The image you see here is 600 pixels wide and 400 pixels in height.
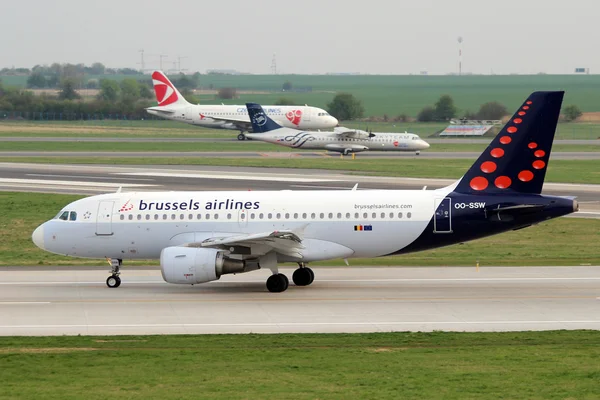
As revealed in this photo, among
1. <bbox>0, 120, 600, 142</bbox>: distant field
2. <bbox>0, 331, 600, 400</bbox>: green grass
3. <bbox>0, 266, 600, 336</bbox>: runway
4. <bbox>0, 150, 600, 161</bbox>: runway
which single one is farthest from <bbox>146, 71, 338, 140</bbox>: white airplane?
<bbox>0, 331, 600, 400</bbox>: green grass

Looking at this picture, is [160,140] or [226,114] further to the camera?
[226,114]

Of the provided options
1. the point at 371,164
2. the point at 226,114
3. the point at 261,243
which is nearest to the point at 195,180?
the point at 371,164

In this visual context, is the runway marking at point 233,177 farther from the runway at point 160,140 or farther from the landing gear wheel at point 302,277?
the runway at point 160,140

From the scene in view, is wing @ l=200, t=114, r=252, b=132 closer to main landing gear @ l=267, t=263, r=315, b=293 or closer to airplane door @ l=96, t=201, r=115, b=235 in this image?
main landing gear @ l=267, t=263, r=315, b=293

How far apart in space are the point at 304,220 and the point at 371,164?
51835mm

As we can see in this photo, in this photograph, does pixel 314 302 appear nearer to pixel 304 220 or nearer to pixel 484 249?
pixel 304 220

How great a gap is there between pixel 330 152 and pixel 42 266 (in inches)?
2543

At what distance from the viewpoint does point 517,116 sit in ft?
109

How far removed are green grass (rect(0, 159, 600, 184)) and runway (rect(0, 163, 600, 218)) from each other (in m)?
3.17

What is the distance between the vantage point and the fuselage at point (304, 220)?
32.9 m

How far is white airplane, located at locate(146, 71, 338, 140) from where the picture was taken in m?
123

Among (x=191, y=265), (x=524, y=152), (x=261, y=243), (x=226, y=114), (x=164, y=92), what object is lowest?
(x=191, y=265)

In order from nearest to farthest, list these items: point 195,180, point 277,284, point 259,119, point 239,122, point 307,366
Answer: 1. point 307,366
2. point 277,284
3. point 195,180
4. point 259,119
5. point 239,122

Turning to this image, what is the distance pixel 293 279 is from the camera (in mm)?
35094
